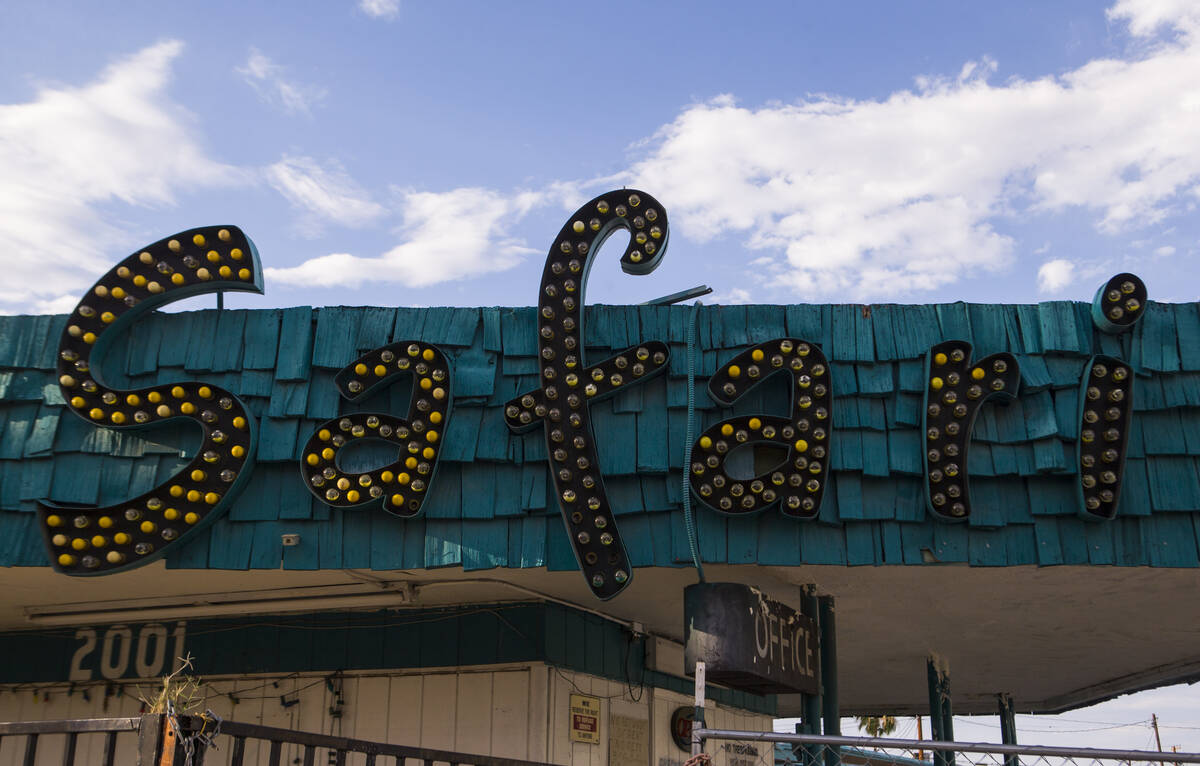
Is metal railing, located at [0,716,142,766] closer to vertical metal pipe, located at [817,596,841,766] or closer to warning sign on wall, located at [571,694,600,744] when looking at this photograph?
vertical metal pipe, located at [817,596,841,766]

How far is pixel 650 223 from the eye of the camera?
8.54m

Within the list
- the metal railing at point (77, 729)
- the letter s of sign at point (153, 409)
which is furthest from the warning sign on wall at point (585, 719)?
the metal railing at point (77, 729)

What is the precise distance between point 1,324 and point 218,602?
314 cm

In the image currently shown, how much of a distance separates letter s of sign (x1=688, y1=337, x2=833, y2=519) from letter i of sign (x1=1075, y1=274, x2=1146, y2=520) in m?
1.79

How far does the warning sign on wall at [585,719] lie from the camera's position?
33.0ft

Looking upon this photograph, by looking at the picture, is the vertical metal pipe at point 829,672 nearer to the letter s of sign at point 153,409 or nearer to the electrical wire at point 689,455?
the electrical wire at point 689,455

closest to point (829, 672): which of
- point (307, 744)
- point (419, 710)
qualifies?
point (419, 710)

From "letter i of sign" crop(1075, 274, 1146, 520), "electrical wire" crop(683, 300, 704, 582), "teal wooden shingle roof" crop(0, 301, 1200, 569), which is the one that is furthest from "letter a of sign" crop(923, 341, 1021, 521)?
"electrical wire" crop(683, 300, 704, 582)

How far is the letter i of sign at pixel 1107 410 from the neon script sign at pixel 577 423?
0.01m

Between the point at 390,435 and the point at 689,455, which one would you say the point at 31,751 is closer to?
the point at 390,435

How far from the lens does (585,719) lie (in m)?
10.2

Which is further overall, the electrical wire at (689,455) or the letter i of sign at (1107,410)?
the electrical wire at (689,455)

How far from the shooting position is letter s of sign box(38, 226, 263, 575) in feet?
27.0

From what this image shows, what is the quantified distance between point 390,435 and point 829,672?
13.6 feet
